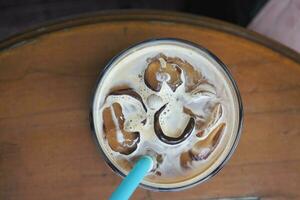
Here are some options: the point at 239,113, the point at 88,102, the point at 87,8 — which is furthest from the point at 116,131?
the point at 87,8

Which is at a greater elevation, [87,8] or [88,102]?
[87,8]

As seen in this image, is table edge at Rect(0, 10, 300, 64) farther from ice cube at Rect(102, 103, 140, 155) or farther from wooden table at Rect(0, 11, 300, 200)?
ice cube at Rect(102, 103, 140, 155)

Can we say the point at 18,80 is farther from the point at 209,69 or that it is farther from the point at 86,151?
the point at 209,69

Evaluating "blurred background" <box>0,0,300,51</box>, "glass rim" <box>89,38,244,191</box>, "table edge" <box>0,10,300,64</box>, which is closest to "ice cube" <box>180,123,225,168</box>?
"glass rim" <box>89,38,244,191</box>

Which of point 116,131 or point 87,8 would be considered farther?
point 87,8

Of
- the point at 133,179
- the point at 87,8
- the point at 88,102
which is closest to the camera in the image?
the point at 133,179

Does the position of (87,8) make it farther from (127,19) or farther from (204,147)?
(204,147)
